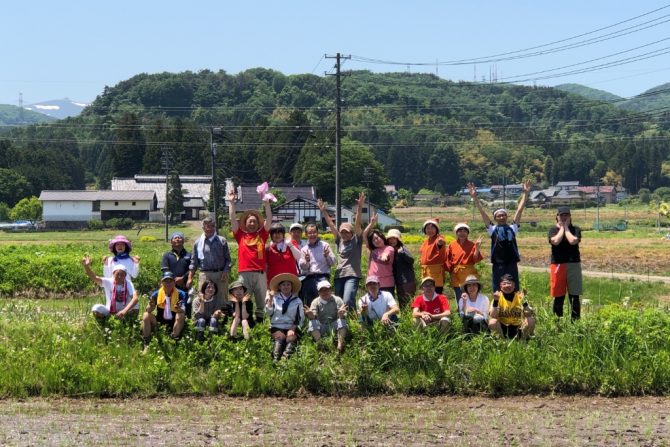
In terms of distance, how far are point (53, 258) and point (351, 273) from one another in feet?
41.8

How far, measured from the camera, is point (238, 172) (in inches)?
3720

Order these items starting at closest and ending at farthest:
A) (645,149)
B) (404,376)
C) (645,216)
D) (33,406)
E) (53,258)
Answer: (33,406) < (404,376) < (53,258) < (645,216) < (645,149)

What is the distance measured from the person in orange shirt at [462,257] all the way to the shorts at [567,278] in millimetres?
1194

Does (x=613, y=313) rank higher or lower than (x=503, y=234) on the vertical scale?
lower

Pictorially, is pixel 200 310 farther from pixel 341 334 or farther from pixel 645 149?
pixel 645 149

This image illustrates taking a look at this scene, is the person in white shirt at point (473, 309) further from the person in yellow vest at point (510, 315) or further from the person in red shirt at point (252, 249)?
the person in red shirt at point (252, 249)

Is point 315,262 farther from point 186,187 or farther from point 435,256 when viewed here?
point 186,187

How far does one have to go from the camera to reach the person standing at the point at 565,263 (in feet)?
39.1

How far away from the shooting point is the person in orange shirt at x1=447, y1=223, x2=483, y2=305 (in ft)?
38.4

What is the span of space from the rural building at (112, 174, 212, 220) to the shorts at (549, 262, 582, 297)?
71159 mm

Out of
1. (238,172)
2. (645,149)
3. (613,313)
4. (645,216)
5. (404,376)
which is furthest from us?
(645,149)

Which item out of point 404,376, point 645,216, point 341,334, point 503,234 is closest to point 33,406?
point 341,334

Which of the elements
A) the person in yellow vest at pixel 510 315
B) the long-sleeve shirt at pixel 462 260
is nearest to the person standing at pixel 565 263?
the long-sleeve shirt at pixel 462 260

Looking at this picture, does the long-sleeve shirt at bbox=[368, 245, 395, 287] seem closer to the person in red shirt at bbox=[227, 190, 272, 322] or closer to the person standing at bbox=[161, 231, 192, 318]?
the person in red shirt at bbox=[227, 190, 272, 322]
